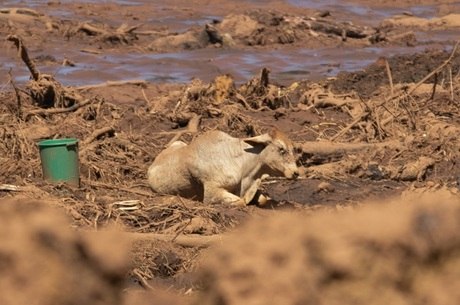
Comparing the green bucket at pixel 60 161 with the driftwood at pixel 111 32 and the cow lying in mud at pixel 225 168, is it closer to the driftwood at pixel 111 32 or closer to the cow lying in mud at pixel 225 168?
the cow lying in mud at pixel 225 168

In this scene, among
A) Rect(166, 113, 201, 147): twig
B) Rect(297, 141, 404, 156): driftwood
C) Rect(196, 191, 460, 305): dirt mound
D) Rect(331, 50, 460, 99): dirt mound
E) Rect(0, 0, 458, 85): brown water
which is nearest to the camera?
Rect(196, 191, 460, 305): dirt mound

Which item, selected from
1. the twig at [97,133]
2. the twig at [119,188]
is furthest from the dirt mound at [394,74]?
the twig at [119,188]

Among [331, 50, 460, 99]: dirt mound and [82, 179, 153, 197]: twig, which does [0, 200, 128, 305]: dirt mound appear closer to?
[82, 179, 153, 197]: twig

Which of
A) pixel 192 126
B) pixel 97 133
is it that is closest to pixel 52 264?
pixel 97 133

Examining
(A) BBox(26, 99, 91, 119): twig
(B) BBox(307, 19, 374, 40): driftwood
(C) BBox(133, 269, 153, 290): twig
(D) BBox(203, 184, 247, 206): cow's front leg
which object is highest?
(C) BBox(133, 269, 153, 290): twig

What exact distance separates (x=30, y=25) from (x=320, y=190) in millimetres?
14727

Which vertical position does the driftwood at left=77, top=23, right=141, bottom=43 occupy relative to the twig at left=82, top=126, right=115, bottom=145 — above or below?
below

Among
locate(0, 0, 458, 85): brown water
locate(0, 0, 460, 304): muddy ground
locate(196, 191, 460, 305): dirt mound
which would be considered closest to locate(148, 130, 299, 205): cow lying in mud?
locate(0, 0, 460, 304): muddy ground

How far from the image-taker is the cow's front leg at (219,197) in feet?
26.6

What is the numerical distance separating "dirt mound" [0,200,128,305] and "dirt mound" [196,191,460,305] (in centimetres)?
31

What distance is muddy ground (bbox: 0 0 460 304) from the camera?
2.24 metres

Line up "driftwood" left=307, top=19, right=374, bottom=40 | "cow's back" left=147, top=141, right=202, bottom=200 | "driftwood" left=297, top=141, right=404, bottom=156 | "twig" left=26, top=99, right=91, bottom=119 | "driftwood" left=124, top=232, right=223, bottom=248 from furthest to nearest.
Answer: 1. "driftwood" left=307, top=19, right=374, bottom=40
2. "twig" left=26, top=99, right=91, bottom=119
3. "driftwood" left=297, top=141, right=404, bottom=156
4. "cow's back" left=147, top=141, right=202, bottom=200
5. "driftwood" left=124, top=232, right=223, bottom=248

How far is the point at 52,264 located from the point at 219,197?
19.0 ft

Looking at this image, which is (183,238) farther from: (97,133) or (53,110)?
(53,110)
